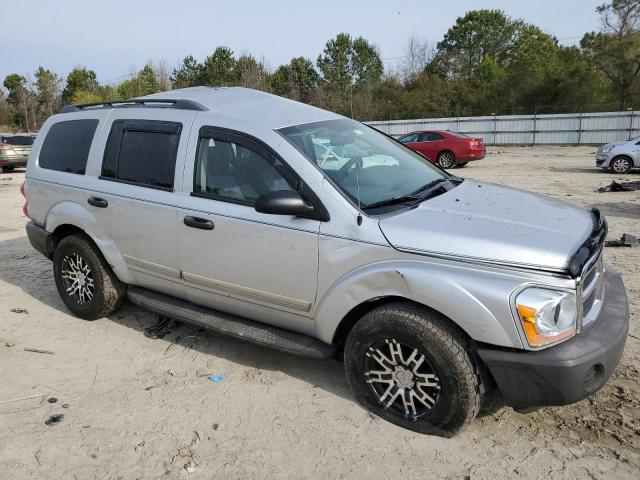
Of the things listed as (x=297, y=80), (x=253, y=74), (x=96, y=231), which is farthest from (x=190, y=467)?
(x=297, y=80)

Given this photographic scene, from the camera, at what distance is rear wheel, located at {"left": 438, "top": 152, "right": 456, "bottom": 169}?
19308 mm

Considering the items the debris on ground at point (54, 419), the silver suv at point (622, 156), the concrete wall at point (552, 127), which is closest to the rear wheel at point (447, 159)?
the silver suv at point (622, 156)

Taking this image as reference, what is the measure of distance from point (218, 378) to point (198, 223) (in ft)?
3.74

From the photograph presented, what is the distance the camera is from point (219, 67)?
2068 inches

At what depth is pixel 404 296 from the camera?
288 cm

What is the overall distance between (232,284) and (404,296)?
1.30m

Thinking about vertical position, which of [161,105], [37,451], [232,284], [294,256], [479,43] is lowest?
[37,451]

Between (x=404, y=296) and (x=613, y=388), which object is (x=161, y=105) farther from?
(x=613, y=388)

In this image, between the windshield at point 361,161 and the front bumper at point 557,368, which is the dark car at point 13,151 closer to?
the windshield at point 361,161

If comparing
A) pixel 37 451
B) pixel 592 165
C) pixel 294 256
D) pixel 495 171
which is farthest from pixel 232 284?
pixel 592 165

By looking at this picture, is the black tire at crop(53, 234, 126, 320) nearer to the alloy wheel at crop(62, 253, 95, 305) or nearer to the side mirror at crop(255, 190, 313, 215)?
the alloy wheel at crop(62, 253, 95, 305)

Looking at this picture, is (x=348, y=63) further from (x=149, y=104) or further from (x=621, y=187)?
(x=149, y=104)

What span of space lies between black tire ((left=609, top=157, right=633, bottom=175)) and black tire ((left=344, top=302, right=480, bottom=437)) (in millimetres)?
15464

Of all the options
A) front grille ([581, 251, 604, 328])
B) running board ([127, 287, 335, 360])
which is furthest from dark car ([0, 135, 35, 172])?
front grille ([581, 251, 604, 328])
